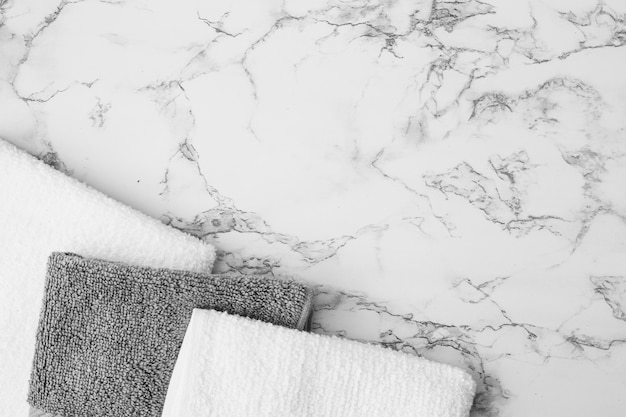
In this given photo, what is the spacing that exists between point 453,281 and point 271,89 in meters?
0.30

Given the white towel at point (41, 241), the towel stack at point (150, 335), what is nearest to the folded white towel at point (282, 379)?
the towel stack at point (150, 335)

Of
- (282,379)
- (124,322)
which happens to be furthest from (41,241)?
(282,379)

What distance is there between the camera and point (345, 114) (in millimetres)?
910

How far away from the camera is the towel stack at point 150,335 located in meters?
0.83

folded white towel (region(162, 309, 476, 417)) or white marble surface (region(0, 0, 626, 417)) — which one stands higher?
white marble surface (region(0, 0, 626, 417))

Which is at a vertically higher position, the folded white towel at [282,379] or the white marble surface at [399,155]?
the white marble surface at [399,155]

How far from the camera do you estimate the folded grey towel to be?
33.7 inches

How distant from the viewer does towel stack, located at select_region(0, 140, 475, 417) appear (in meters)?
0.83

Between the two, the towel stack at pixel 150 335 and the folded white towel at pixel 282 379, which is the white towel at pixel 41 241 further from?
the folded white towel at pixel 282 379

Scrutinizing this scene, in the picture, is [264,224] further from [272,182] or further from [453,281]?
[453,281]

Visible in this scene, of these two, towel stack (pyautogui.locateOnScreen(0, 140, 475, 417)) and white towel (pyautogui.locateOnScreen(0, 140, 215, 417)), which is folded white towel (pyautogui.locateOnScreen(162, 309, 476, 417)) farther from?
white towel (pyautogui.locateOnScreen(0, 140, 215, 417))

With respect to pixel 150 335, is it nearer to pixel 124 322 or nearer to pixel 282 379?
pixel 124 322

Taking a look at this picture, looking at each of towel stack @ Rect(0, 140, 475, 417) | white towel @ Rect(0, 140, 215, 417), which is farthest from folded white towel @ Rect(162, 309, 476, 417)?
white towel @ Rect(0, 140, 215, 417)

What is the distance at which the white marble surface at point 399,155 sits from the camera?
89 cm
